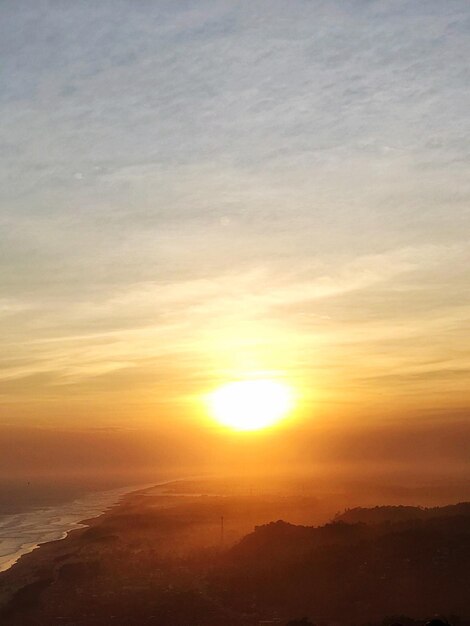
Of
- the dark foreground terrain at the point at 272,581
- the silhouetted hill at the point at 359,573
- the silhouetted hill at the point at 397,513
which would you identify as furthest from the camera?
the silhouetted hill at the point at 397,513

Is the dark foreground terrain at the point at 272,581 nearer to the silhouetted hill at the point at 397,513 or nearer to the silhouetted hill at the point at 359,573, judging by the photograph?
the silhouetted hill at the point at 359,573

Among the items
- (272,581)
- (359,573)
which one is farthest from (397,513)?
(272,581)

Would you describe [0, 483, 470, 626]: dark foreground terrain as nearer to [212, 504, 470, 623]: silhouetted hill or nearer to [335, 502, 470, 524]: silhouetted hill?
[212, 504, 470, 623]: silhouetted hill

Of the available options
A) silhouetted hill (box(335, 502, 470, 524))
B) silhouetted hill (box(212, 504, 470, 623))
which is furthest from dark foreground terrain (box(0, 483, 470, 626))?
silhouetted hill (box(335, 502, 470, 524))

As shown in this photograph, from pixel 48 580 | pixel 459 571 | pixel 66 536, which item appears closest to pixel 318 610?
pixel 459 571

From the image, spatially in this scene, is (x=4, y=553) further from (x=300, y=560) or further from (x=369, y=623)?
(x=369, y=623)

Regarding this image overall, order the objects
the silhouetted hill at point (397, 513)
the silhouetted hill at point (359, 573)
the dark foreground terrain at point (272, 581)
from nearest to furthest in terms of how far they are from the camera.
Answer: the silhouetted hill at point (359, 573), the dark foreground terrain at point (272, 581), the silhouetted hill at point (397, 513)

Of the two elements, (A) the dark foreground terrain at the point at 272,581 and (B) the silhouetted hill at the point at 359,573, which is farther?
(A) the dark foreground terrain at the point at 272,581

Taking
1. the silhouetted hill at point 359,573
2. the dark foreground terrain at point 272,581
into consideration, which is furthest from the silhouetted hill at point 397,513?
the silhouetted hill at point 359,573

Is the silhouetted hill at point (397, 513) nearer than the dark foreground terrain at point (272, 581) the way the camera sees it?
No
